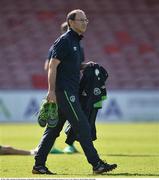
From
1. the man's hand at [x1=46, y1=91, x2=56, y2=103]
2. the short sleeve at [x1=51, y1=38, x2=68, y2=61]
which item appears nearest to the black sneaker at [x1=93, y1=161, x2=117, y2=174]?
the man's hand at [x1=46, y1=91, x2=56, y2=103]

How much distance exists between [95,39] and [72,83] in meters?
23.1

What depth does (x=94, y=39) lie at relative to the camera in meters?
33.4

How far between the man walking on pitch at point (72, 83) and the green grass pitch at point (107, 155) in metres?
0.36

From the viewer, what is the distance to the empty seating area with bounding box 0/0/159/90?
106 feet

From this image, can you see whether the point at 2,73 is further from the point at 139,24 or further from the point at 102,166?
the point at 102,166

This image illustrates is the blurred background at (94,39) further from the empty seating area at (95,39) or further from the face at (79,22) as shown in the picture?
Answer: the face at (79,22)

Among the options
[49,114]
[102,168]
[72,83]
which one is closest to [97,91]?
[72,83]

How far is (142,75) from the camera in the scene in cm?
3216

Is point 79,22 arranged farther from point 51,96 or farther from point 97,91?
point 97,91

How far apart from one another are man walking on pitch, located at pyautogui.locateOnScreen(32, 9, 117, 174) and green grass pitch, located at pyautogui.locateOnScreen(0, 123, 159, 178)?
1.17ft

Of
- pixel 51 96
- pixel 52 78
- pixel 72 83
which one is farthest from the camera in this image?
pixel 72 83

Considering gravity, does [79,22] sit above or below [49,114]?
above

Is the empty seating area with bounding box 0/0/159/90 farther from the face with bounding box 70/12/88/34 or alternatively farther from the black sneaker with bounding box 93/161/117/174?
the black sneaker with bounding box 93/161/117/174

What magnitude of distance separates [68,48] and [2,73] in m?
22.3
